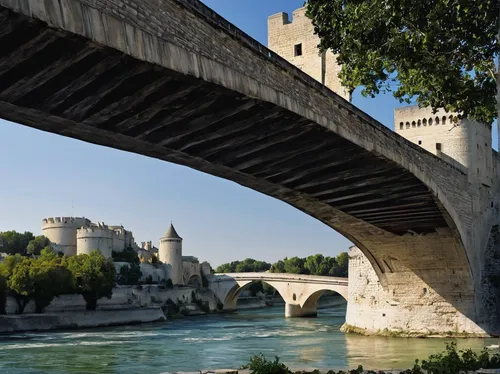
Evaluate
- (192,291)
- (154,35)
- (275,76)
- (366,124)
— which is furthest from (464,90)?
(192,291)

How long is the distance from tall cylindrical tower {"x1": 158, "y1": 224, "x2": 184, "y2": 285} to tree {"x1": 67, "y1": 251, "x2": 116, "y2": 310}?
53.1 ft

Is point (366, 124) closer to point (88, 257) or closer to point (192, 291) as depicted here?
point (88, 257)

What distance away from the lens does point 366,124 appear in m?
13.3

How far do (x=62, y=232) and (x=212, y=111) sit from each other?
49.7m

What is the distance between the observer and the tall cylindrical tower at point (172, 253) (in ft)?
175

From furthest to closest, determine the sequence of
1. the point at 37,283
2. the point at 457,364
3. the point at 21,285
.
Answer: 1. the point at 37,283
2. the point at 21,285
3. the point at 457,364

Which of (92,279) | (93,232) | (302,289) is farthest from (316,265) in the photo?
(92,279)

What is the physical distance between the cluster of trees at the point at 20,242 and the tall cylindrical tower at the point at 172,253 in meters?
10.4

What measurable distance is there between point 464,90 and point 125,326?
2507 cm

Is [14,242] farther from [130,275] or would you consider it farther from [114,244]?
[130,275]

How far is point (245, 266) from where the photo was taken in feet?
303

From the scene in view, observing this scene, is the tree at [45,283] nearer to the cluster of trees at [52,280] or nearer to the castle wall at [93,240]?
the cluster of trees at [52,280]

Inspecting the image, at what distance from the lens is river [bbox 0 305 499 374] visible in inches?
637

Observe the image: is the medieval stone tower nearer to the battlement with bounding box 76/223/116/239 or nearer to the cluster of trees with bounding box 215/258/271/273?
the battlement with bounding box 76/223/116/239
